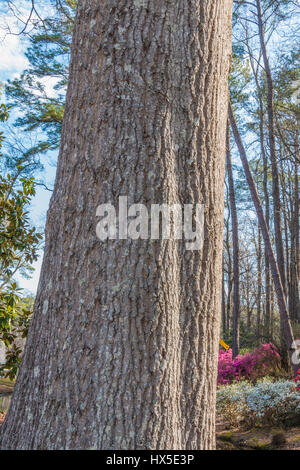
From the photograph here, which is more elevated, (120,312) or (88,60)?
(88,60)

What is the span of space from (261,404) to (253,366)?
3265mm

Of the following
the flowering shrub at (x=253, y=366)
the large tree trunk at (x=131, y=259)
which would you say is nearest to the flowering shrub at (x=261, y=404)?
the flowering shrub at (x=253, y=366)

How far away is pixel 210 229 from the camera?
179 centimetres

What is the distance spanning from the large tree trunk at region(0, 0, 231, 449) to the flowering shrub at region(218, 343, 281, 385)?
7.33m

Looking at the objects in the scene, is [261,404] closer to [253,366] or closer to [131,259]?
[253,366]

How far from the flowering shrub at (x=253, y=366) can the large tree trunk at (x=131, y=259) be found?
7.33 metres

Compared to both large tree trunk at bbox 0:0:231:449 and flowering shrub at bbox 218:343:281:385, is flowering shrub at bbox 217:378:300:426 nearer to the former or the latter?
flowering shrub at bbox 218:343:281:385

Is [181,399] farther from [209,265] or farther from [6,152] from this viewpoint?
[6,152]

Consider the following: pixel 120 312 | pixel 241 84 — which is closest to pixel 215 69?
pixel 120 312

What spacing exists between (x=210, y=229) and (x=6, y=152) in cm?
1150

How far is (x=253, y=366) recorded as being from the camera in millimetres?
8789

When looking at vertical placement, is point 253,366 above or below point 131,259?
below

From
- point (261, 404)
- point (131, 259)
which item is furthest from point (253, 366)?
point (131, 259)

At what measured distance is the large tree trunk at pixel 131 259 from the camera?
1513 mm
